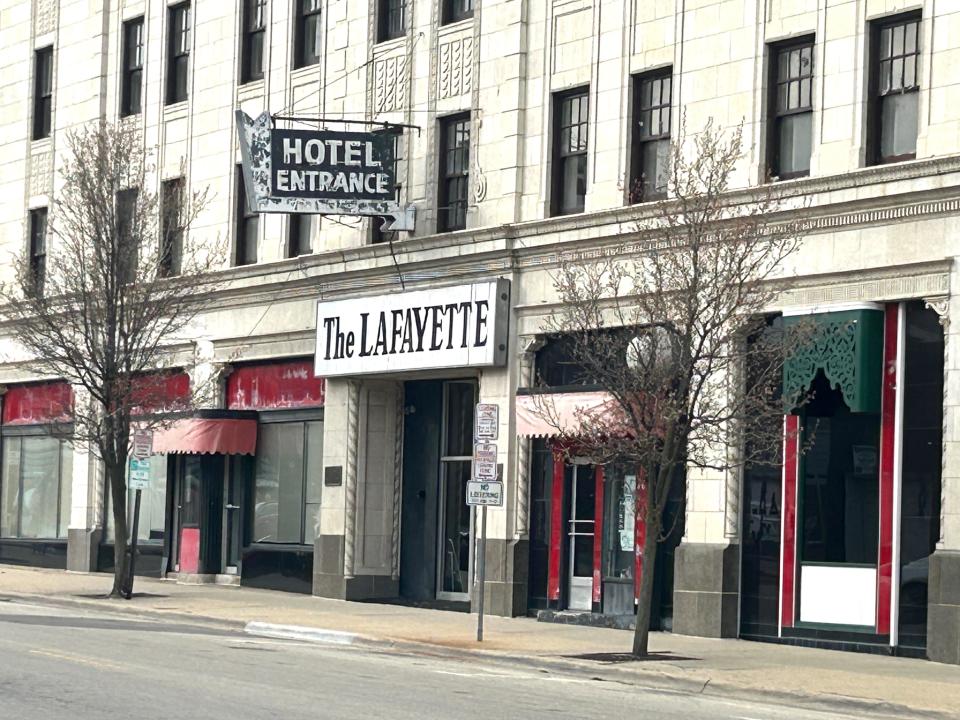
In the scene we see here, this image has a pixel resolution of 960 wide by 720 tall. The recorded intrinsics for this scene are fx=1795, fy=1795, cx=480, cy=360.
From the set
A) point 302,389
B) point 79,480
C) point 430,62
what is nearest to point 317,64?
point 430,62

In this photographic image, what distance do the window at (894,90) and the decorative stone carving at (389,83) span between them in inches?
405

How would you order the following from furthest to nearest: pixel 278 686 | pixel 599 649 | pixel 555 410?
pixel 555 410 → pixel 599 649 → pixel 278 686

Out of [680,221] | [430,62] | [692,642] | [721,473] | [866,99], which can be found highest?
[430,62]

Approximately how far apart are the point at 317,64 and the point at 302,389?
20.1 feet

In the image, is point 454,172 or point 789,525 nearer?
point 789,525

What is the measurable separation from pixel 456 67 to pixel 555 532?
26.8 ft

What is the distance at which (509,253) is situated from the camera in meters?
28.6

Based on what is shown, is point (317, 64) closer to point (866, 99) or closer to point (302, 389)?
point (302, 389)

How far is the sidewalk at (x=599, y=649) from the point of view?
1800 centimetres

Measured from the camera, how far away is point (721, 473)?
24.9 meters

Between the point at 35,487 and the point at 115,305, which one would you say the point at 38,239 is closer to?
the point at 35,487

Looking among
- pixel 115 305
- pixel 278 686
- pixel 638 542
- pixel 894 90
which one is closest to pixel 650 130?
pixel 894 90

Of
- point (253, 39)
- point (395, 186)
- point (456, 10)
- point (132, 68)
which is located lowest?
point (395, 186)

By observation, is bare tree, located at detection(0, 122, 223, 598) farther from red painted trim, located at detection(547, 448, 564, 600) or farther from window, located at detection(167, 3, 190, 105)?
red painted trim, located at detection(547, 448, 564, 600)
